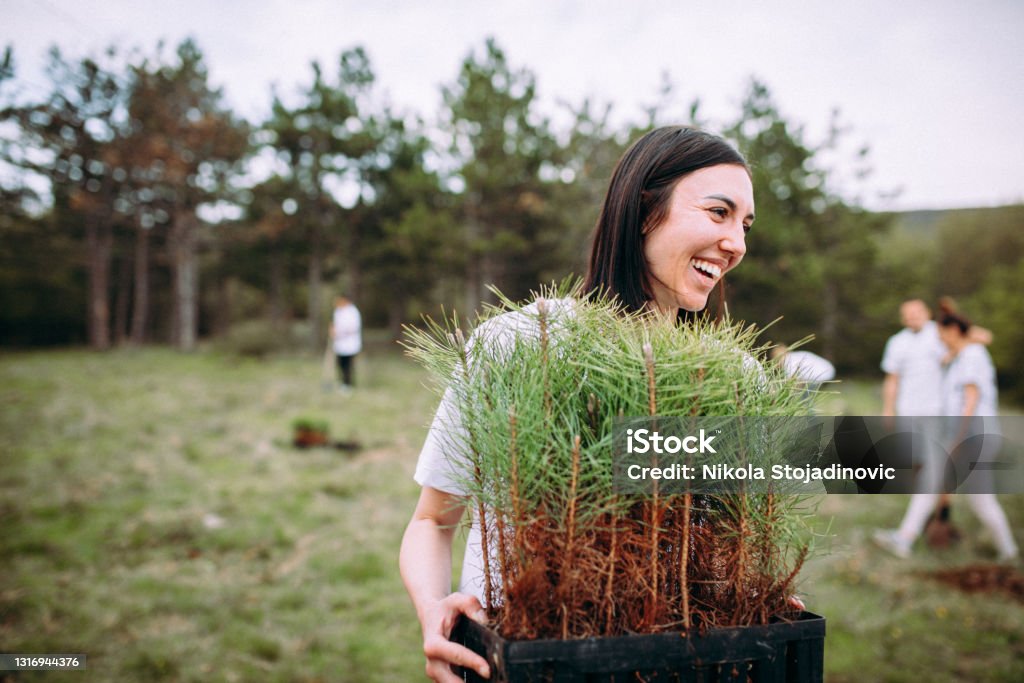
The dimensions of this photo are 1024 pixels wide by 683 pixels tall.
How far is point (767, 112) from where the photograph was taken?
70.7 ft

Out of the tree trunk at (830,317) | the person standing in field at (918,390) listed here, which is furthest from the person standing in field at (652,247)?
the tree trunk at (830,317)

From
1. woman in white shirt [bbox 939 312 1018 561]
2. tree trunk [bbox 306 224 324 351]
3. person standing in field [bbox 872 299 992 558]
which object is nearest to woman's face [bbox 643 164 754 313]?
woman in white shirt [bbox 939 312 1018 561]

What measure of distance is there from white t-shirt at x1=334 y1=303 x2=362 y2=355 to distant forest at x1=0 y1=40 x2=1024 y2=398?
17.4ft

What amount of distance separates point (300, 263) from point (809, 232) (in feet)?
70.6

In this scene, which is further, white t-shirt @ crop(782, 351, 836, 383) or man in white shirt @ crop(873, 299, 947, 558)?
man in white shirt @ crop(873, 299, 947, 558)

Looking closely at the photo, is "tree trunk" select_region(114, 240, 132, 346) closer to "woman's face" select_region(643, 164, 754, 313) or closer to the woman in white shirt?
the woman in white shirt

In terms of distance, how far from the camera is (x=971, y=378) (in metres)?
5.09

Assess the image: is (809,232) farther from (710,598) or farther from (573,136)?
(710,598)

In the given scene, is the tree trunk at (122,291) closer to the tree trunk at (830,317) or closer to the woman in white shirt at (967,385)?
the woman in white shirt at (967,385)

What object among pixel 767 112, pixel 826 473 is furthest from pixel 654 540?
pixel 767 112

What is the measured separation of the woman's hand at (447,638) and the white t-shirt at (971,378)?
5521 mm

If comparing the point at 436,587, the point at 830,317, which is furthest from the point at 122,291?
the point at 436,587

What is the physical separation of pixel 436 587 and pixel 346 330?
1152 cm

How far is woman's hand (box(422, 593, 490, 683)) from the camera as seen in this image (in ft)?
3.04
